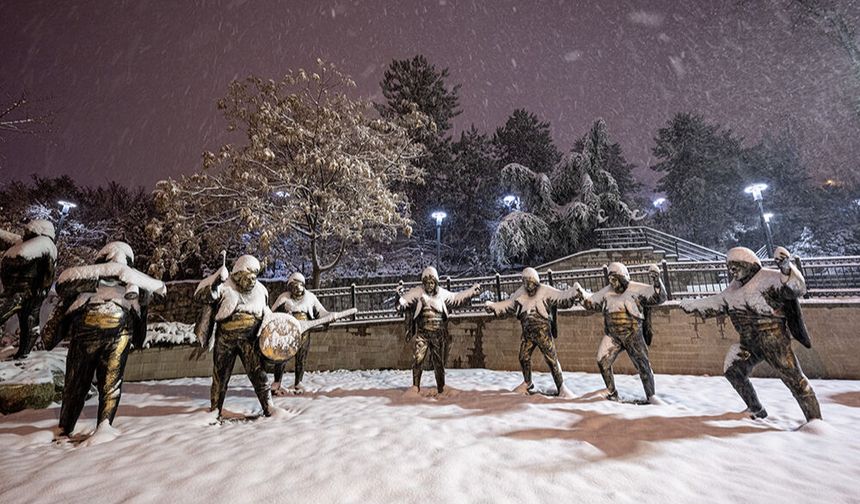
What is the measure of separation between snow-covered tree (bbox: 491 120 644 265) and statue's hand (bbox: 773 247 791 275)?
13.5 metres

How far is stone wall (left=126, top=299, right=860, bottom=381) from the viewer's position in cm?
687

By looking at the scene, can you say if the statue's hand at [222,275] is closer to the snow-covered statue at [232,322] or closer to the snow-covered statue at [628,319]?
the snow-covered statue at [232,322]

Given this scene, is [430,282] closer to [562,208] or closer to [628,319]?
[628,319]

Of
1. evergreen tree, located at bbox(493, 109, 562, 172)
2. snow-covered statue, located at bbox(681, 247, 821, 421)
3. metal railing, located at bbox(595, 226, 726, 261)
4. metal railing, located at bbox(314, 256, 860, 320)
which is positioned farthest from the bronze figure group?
evergreen tree, located at bbox(493, 109, 562, 172)

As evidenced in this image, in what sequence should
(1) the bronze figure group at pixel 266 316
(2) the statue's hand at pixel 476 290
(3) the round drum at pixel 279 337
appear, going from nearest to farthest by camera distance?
(1) the bronze figure group at pixel 266 316 → (3) the round drum at pixel 279 337 → (2) the statue's hand at pixel 476 290

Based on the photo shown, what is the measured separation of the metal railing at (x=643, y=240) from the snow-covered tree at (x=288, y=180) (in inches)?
462

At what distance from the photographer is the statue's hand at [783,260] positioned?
12.6ft

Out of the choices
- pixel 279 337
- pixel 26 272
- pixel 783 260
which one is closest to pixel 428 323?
pixel 279 337

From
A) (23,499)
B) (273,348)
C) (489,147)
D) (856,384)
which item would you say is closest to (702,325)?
(856,384)

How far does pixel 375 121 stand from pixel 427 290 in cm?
894

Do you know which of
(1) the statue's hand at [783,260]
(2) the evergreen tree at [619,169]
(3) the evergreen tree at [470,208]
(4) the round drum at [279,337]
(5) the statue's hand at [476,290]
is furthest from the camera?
(2) the evergreen tree at [619,169]

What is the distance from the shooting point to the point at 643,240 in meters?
18.0

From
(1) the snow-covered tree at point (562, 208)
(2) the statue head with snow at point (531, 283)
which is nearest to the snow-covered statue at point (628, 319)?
(2) the statue head with snow at point (531, 283)

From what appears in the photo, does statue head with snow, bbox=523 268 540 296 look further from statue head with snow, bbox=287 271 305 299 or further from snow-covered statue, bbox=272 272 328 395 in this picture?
statue head with snow, bbox=287 271 305 299
